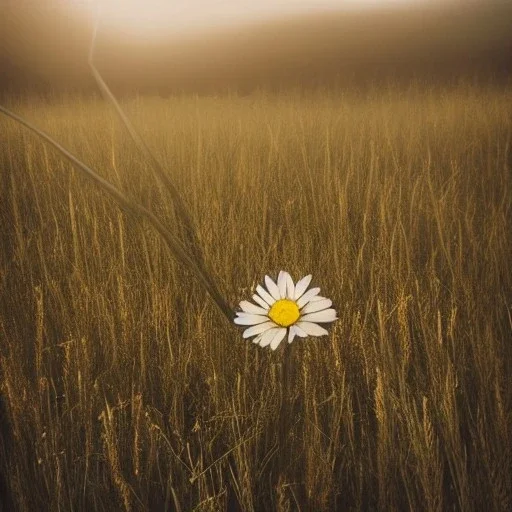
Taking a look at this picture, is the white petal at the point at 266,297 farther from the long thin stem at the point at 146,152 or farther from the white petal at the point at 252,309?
the long thin stem at the point at 146,152

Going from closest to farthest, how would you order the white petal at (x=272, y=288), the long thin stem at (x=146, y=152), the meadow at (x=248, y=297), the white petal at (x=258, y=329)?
the meadow at (x=248, y=297) < the white petal at (x=258, y=329) < the white petal at (x=272, y=288) < the long thin stem at (x=146, y=152)

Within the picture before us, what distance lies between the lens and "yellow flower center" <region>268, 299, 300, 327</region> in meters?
0.67

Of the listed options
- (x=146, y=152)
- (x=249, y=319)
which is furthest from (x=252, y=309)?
(x=146, y=152)

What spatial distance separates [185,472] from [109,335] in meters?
0.26

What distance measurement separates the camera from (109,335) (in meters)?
0.78

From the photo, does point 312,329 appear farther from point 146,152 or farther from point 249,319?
point 146,152

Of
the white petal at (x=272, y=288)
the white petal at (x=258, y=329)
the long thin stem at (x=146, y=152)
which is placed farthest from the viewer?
the long thin stem at (x=146, y=152)

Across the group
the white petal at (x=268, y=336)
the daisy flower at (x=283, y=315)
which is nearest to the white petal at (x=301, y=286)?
the daisy flower at (x=283, y=315)

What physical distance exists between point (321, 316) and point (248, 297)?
→ 17cm

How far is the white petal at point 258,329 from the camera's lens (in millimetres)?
673

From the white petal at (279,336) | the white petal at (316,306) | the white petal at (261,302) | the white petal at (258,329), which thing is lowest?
the white petal at (279,336)

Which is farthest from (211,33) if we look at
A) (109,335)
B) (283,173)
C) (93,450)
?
(93,450)

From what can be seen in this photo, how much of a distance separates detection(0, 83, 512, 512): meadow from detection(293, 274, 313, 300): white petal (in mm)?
36

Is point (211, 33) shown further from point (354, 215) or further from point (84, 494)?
point (84, 494)
